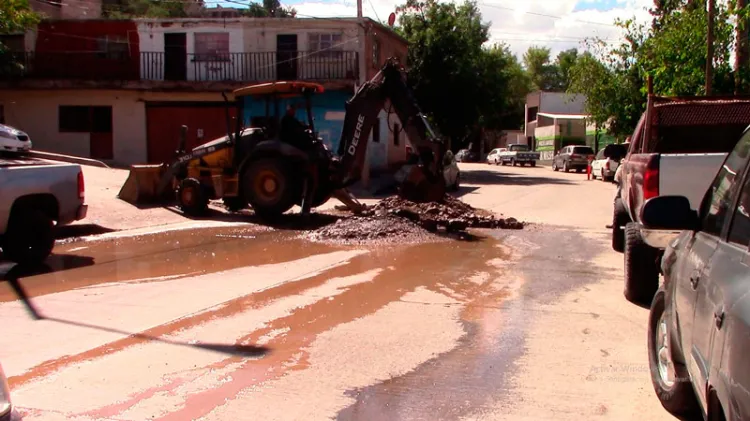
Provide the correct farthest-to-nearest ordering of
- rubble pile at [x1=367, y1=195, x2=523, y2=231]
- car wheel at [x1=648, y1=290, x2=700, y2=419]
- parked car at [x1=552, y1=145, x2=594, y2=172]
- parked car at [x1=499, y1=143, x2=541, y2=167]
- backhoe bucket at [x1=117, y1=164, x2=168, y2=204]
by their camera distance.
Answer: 1. parked car at [x1=499, y1=143, x2=541, y2=167]
2. parked car at [x1=552, y1=145, x2=594, y2=172]
3. backhoe bucket at [x1=117, y1=164, x2=168, y2=204]
4. rubble pile at [x1=367, y1=195, x2=523, y2=231]
5. car wheel at [x1=648, y1=290, x2=700, y2=419]

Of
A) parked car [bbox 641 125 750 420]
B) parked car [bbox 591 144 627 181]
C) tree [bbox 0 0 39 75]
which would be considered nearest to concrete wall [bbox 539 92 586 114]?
parked car [bbox 591 144 627 181]

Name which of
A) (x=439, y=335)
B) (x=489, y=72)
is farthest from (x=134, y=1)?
(x=439, y=335)

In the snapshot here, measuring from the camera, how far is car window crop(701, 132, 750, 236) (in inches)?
150

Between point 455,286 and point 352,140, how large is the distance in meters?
7.25

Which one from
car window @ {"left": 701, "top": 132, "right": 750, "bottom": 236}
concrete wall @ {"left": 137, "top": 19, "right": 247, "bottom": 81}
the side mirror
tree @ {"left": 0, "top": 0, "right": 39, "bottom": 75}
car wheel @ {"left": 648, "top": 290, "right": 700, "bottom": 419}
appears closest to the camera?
car window @ {"left": 701, "top": 132, "right": 750, "bottom": 236}

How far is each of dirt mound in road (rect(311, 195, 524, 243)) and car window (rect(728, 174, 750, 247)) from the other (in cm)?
944

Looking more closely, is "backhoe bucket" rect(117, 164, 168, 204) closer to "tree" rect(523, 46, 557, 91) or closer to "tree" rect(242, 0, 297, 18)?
"tree" rect(242, 0, 297, 18)

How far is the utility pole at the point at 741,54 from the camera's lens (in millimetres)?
18297

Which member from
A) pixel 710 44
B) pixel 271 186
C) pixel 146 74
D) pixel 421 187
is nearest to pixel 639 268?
pixel 421 187

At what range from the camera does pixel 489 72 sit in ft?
131

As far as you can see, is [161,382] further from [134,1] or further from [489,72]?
[134,1]

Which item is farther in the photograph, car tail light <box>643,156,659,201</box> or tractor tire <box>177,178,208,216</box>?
tractor tire <box>177,178,208,216</box>

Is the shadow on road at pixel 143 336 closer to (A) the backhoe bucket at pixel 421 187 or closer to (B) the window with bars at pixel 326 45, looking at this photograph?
(A) the backhoe bucket at pixel 421 187

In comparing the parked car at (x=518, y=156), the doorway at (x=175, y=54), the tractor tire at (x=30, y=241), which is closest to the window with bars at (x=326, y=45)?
the doorway at (x=175, y=54)
